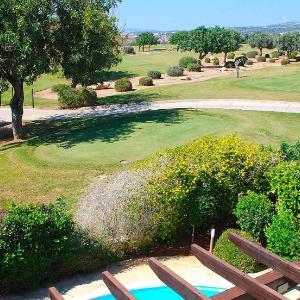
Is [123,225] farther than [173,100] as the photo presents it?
No

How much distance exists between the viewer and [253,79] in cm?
5178

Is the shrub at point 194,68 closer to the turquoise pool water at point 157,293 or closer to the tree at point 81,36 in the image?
the tree at point 81,36

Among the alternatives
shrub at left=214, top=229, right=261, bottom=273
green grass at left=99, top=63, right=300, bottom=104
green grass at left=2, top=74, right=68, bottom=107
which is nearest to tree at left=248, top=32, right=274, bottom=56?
green grass at left=99, top=63, right=300, bottom=104

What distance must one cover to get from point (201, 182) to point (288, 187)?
2.74 m

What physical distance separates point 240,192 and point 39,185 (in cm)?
911

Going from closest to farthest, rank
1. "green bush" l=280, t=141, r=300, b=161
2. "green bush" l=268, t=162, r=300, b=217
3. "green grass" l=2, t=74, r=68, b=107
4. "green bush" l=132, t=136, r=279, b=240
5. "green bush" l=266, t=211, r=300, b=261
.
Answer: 1. "green bush" l=266, t=211, r=300, b=261
2. "green bush" l=132, t=136, r=279, b=240
3. "green bush" l=268, t=162, r=300, b=217
4. "green bush" l=280, t=141, r=300, b=161
5. "green grass" l=2, t=74, r=68, b=107

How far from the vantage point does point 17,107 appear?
94.4 feet

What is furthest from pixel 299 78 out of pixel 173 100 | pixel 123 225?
pixel 123 225

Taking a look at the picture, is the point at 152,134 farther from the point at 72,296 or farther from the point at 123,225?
the point at 72,296

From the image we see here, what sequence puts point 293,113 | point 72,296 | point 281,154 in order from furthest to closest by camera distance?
point 293,113 < point 281,154 < point 72,296

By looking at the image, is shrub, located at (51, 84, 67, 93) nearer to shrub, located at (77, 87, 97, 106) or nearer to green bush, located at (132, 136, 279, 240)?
shrub, located at (77, 87, 97, 106)

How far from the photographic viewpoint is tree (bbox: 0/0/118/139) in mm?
24594

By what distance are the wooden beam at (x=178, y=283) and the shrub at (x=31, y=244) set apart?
966cm

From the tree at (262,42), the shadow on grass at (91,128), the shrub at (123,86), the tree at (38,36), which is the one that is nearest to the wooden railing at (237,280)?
the tree at (38,36)
